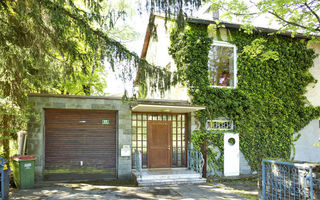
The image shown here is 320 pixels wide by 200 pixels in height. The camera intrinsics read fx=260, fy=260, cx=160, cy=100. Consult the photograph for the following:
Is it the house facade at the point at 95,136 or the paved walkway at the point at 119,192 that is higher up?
the house facade at the point at 95,136

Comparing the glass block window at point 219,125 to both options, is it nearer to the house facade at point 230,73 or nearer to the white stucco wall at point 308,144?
the house facade at point 230,73

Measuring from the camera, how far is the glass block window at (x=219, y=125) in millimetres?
10922

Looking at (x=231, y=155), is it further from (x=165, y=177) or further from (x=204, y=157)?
(x=165, y=177)

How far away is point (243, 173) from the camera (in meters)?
10.9

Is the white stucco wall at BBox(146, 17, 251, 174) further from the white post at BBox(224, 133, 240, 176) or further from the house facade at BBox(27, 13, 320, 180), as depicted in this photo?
the white post at BBox(224, 133, 240, 176)

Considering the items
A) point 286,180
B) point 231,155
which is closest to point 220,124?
point 231,155

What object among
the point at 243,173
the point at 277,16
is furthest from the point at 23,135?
the point at 277,16

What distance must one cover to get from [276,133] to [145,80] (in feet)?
26.5

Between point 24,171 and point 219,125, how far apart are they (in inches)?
293

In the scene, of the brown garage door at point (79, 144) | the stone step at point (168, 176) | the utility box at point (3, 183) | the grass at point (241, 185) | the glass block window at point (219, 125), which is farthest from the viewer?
the glass block window at point (219, 125)

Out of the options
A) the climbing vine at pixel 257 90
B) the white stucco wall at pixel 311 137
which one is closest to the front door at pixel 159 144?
the climbing vine at pixel 257 90

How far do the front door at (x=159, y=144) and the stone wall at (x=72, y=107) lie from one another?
1063 mm

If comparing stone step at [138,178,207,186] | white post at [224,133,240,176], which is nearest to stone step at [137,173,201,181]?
stone step at [138,178,207,186]

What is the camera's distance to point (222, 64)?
11547 mm
